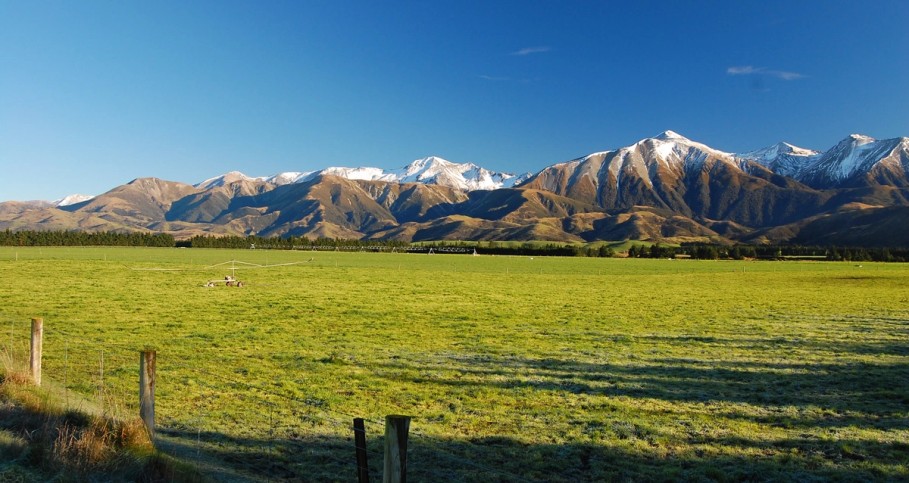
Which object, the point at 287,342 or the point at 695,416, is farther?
the point at 287,342

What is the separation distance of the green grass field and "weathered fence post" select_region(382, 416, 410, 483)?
10.2 ft

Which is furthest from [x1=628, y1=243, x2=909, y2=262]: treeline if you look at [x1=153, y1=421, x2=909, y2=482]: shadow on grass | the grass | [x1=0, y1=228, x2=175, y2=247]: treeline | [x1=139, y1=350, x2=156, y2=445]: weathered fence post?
the grass

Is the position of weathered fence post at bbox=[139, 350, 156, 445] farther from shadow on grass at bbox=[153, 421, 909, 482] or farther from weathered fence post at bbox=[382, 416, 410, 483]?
weathered fence post at bbox=[382, 416, 410, 483]

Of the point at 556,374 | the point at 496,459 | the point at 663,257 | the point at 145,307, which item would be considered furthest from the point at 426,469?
the point at 663,257

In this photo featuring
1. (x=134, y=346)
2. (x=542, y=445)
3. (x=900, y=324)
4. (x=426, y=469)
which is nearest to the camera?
(x=426, y=469)

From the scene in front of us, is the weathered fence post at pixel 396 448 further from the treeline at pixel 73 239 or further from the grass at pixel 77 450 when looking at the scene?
the treeline at pixel 73 239

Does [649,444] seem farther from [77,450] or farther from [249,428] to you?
[77,450]

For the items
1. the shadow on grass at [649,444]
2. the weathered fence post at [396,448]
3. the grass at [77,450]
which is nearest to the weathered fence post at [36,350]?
the grass at [77,450]

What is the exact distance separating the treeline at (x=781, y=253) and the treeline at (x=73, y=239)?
15790cm

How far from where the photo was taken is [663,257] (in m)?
171

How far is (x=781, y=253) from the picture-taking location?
17725 centimetres

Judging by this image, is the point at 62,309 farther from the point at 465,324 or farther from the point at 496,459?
the point at 496,459

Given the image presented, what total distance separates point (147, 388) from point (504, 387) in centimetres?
854

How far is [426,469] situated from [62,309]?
26.4m
